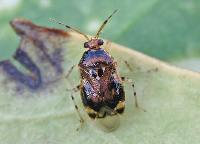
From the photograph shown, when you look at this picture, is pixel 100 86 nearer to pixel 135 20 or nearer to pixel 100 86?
pixel 100 86

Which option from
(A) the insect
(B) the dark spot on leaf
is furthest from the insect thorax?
(B) the dark spot on leaf

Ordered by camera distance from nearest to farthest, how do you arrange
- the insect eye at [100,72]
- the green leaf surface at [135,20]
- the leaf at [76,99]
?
the leaf at [76,99], the insect eye at [100,72], the green leaf surface at [135,20]

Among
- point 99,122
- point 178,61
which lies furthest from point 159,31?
point 99,122

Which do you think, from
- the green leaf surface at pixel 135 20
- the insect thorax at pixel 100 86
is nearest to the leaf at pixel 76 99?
the insect thorax at pixel 100 86

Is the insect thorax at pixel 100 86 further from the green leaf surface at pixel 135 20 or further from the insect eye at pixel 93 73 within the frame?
the green leaf surface at pixel 135 20

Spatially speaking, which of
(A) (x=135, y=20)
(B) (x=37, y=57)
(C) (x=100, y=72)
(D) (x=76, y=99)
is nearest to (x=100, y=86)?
(C) (x=100, y=72)

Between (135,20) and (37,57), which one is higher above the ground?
(135,20)
